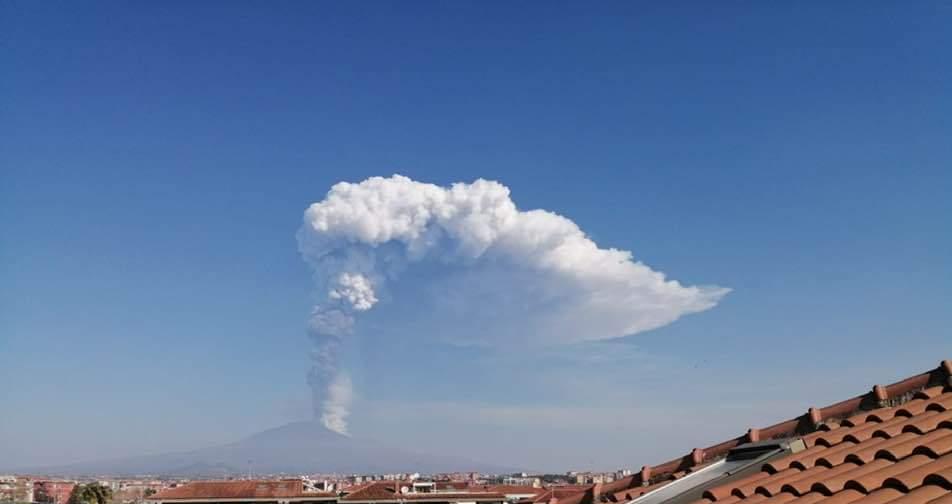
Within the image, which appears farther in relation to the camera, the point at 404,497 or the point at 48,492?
the point at 48,492

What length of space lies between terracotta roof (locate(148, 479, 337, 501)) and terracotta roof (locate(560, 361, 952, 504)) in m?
48.9

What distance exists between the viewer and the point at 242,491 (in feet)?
169

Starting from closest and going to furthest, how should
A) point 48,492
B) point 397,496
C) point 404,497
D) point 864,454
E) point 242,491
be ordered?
point 864,454 → point 242,491 → point 404,497 → point 397,496 → point 48,492

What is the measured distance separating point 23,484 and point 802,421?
13022cm

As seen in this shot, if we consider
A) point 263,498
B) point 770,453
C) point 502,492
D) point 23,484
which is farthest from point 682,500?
point 23,484

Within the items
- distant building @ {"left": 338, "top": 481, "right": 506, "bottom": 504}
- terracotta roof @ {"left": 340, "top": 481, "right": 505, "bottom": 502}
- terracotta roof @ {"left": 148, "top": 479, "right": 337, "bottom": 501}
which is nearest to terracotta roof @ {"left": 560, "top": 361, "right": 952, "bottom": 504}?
distant building @ {"left": 338, "top": 481, "right": 506, "bottom": 504}

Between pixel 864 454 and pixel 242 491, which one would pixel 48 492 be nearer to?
pixel 242 491

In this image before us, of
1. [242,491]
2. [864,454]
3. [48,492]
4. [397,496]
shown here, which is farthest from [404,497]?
[48,492]

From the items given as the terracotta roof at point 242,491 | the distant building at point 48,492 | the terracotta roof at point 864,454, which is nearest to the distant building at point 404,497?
the terracotta roof at point 242,491

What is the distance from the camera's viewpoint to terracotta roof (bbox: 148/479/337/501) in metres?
50.3

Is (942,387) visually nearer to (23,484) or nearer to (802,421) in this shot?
(802,421)

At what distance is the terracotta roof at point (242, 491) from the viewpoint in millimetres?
50344

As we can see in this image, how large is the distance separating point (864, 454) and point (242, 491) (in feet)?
172

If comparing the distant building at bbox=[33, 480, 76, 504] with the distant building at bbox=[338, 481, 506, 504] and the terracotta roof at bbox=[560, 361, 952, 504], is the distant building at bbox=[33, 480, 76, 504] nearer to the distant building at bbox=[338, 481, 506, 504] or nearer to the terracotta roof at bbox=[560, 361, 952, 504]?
the distant building at bbox=[338, 481, 506, 504]
